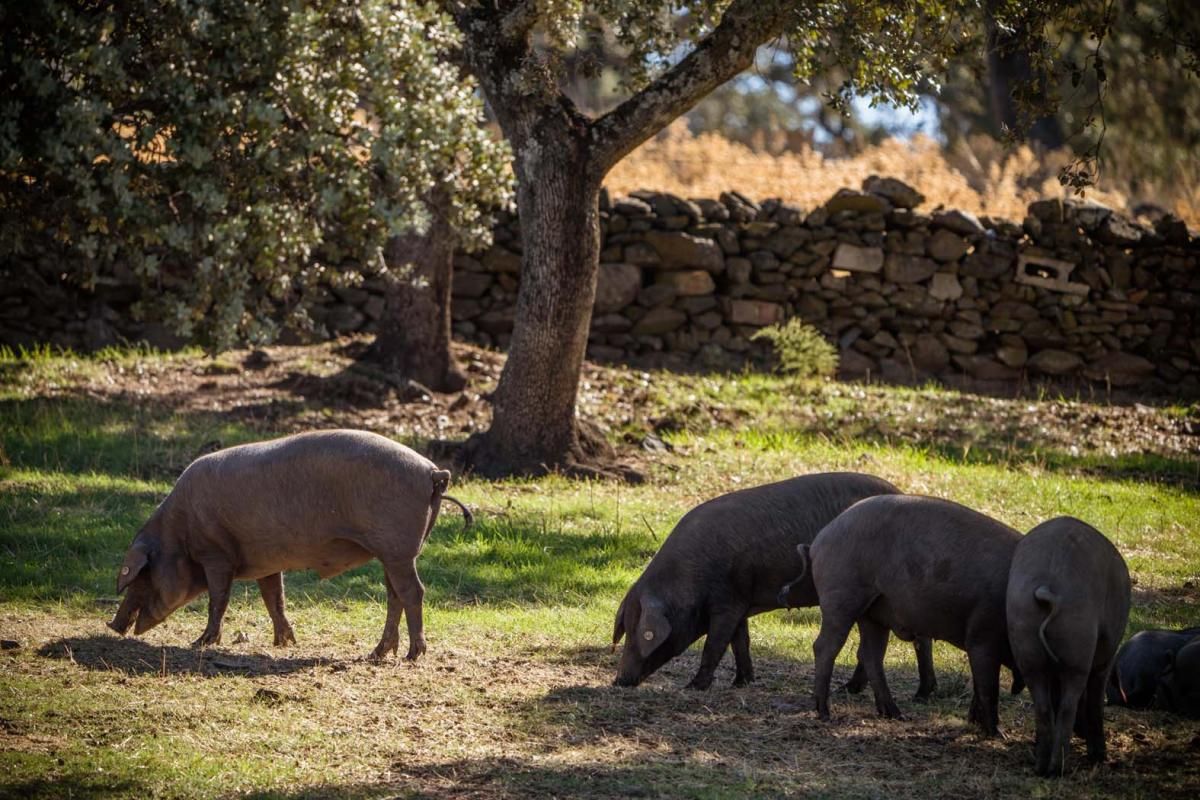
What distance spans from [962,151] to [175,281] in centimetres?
1477

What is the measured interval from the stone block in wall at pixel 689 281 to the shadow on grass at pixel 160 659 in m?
11.6

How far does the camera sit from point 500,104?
13.0 metres

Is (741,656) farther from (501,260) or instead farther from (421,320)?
(501,260)

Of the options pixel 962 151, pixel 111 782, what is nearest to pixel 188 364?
pixel 111 782

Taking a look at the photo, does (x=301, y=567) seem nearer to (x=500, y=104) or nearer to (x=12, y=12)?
(x=12, y=12)

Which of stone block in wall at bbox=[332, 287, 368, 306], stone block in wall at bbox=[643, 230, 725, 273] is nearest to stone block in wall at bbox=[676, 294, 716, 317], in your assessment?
stone block in wall at bbox=[643, 230, 725, 273]

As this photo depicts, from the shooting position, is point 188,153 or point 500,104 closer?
point 188,153

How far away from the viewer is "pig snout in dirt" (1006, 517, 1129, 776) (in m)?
5.97

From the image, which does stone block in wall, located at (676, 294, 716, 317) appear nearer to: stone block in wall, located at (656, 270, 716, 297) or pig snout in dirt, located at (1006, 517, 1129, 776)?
stone block in wall, located at (656, 270, 716, 297)

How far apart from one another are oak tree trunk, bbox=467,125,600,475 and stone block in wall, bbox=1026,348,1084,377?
28.3 ft

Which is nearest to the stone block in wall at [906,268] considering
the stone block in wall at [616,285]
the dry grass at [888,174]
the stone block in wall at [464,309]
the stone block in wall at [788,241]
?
the stone block in wall at [788,241]

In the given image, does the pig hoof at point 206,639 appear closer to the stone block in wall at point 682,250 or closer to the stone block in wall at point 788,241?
the stone block in wall at point 682,250

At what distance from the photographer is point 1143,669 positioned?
7.59 meters

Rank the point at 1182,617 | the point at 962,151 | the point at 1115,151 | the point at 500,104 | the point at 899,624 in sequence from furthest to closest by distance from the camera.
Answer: the point at 1115,151
the point at 962,151
the point at 500,104
the point at 1182,617
the point at 899,624
